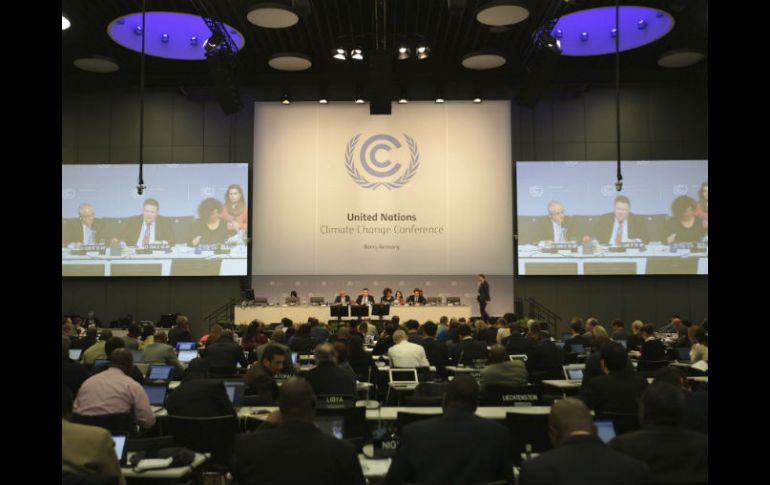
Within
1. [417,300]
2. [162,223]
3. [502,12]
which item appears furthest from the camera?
[162,223]

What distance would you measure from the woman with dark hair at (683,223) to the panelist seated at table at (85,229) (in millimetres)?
14612

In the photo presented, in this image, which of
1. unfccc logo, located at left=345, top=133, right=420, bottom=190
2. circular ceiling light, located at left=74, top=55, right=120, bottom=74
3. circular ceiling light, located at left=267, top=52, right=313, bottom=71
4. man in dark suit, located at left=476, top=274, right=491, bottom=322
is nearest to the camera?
circular ceiling light, located at left=267, top=52, right=313, bottom=71

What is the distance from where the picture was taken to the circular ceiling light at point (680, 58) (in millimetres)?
16125

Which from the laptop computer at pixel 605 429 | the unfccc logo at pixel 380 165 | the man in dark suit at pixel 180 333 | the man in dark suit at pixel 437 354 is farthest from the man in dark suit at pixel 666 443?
the unfccc logo at pixel 380 165

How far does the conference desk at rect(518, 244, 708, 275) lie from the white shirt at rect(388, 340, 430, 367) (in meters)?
9.82

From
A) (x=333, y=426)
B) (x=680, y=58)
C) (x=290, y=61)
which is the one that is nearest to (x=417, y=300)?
(x=290, y=61)

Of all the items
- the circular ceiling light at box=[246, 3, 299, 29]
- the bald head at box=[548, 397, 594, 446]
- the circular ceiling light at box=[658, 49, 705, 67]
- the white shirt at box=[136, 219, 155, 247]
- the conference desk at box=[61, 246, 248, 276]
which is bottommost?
the bald head at box=[548, 397, 594, 446]

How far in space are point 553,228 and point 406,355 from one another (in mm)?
10320

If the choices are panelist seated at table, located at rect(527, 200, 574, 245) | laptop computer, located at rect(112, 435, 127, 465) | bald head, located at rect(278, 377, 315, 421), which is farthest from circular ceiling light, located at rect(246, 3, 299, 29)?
bald head, located at rect(278, 377, 315, 421)

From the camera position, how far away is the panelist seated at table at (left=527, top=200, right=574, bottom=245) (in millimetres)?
17359

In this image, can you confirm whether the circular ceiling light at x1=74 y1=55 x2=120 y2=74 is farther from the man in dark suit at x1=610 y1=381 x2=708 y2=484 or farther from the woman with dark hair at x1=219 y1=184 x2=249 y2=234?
the man in dark suit at x1=610 y1=381 x2=708 y2=484

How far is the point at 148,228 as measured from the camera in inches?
692

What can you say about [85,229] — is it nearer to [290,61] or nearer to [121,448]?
[290,61]
